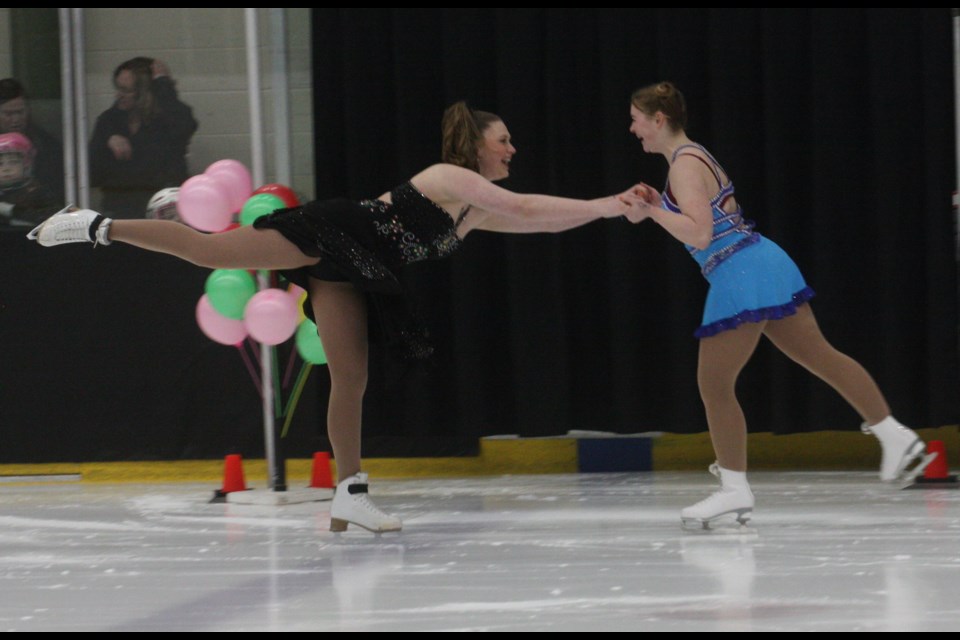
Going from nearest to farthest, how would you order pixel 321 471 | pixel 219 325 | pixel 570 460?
1. pixel 219 325
2. pixel 321 471
3. pixel 570 460

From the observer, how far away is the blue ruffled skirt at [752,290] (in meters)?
3.01

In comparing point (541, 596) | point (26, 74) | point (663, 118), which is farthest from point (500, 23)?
point (541, 596)

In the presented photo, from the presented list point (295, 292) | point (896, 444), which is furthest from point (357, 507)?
point (896, 444)

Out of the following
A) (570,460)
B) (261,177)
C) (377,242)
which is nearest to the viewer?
(377,242)

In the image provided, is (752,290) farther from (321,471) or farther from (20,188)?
(20,188)

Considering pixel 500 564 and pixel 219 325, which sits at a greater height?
pixel 219 325

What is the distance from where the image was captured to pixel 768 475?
4.52 metres

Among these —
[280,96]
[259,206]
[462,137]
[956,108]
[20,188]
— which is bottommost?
[259,206]

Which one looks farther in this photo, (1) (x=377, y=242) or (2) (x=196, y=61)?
(2) (x=196, y=61)

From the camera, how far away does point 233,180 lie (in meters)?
3.95

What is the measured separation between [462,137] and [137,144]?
95.5 inches

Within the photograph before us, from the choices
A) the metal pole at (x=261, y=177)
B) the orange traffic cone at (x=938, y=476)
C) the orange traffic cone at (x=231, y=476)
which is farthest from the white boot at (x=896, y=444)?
the orange traffic cone at (x=231, y=476)

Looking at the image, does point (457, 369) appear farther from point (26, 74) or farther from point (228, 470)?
point (26, 74)

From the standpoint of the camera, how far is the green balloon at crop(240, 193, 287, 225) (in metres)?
3.82
